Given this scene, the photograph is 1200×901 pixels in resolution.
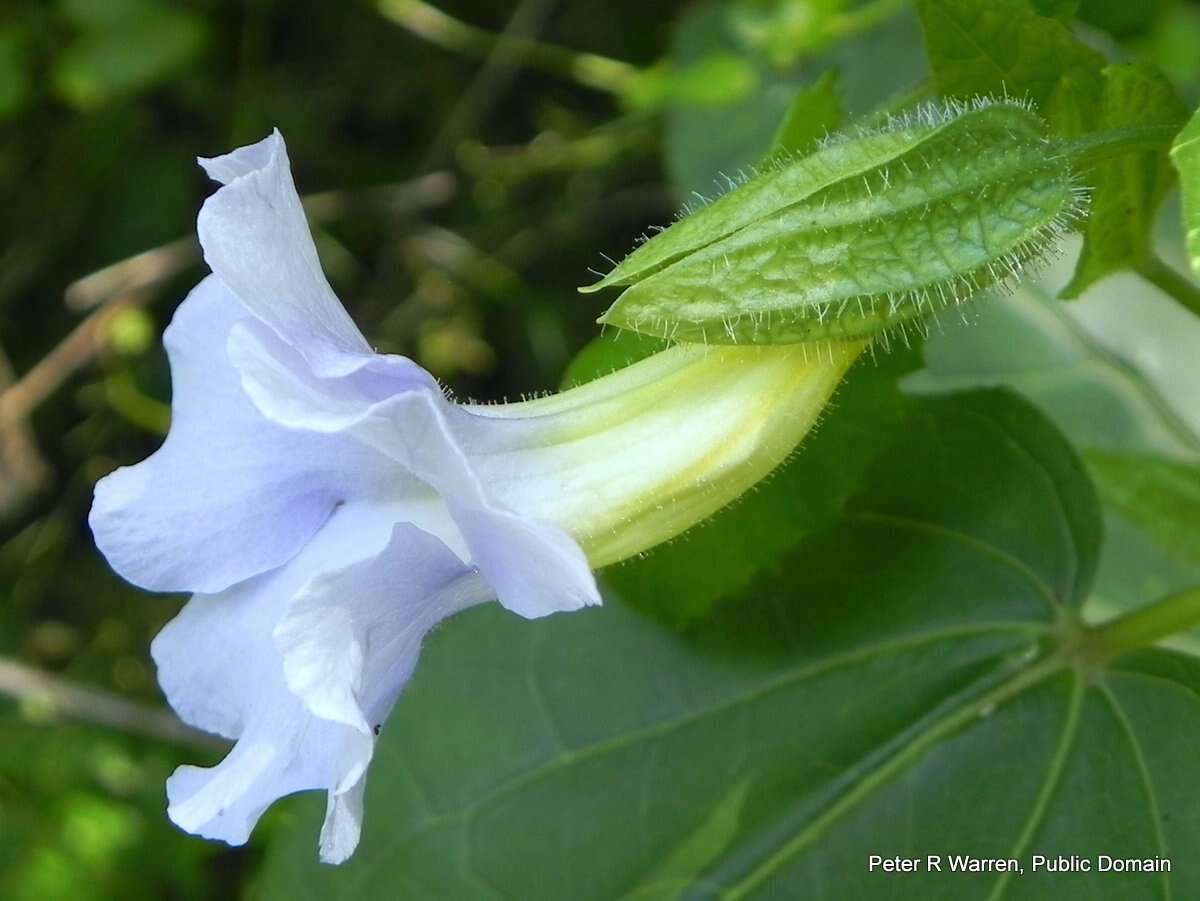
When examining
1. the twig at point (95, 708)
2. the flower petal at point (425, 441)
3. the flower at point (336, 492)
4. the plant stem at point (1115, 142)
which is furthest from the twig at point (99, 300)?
the plant stem at point (1115, 142)

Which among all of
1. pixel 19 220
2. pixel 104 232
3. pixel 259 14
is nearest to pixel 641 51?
pixel 259 14

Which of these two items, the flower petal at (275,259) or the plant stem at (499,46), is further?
the plant stem at (499,46)

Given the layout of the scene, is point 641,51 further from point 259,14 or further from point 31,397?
point 31,397

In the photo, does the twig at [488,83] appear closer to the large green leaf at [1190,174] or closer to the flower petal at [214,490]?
the flower petal at [214,490]

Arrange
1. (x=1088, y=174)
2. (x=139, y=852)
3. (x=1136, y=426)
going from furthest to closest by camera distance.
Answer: (x=139, y=852), (x=1136, y=426), (x=1088, y=174)

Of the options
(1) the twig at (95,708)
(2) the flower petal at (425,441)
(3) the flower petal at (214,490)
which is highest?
(2) the flower petal at (425,441)

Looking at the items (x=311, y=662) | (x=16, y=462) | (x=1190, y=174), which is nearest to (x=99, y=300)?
(x=16, y=462)

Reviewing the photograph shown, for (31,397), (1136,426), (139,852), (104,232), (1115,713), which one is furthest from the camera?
(104,232)

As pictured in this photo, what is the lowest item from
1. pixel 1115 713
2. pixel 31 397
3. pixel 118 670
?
pixel 118 670
